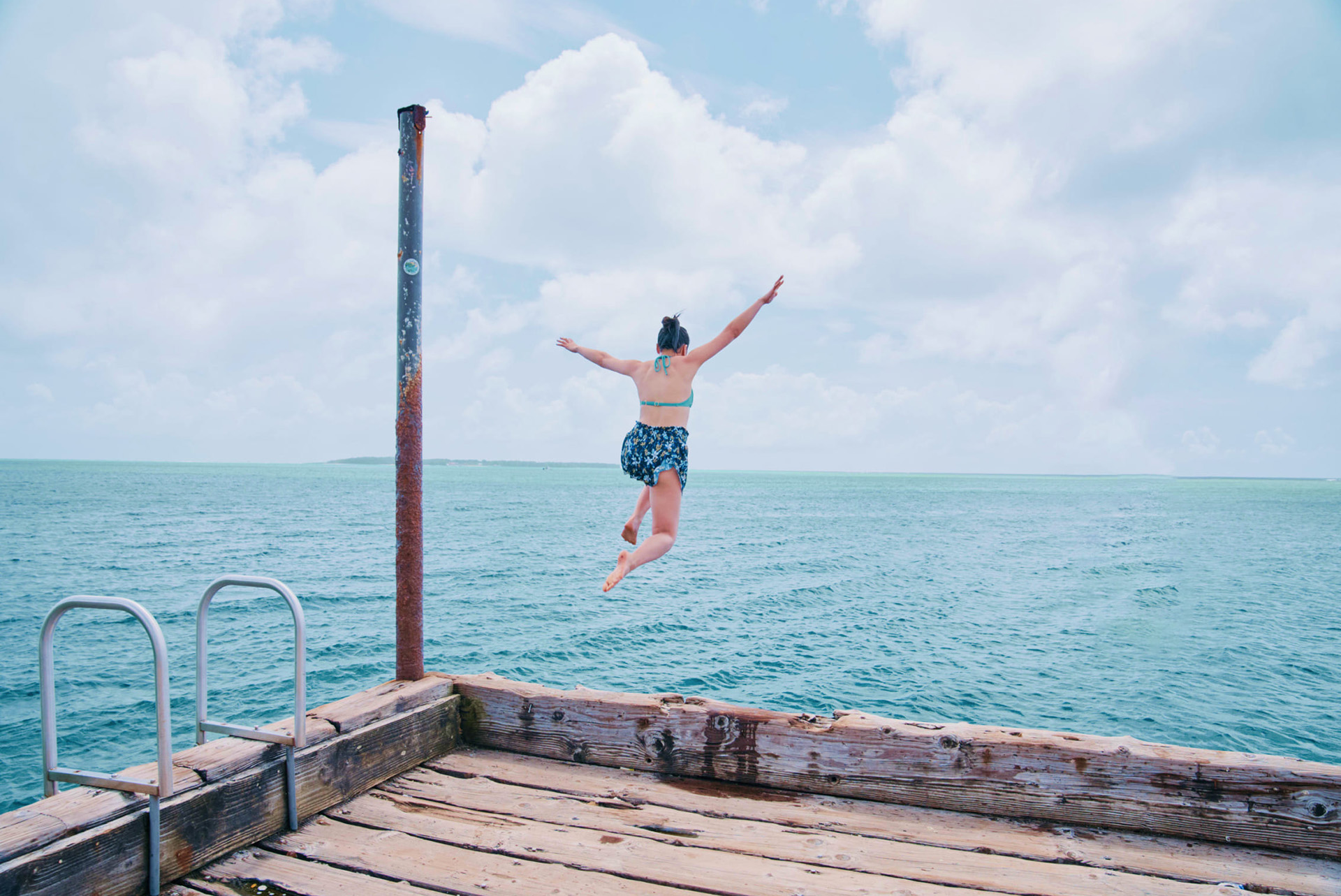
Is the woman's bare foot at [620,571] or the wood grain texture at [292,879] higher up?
the woman's bare foot at [620,571]

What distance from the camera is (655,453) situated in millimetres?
3869

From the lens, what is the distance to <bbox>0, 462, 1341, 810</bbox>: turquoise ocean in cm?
1570

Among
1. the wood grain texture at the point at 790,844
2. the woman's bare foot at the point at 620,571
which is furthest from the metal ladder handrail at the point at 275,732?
the woman's bare foot at the point at 620,571

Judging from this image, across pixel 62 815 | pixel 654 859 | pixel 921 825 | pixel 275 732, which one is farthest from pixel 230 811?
pixel 921 825

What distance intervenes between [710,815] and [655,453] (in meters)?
1.95

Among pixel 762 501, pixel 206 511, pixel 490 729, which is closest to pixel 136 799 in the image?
pixel 490 729

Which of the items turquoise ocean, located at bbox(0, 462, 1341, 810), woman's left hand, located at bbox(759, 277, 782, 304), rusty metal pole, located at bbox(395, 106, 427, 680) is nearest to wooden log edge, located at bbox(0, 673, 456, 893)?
rusty metal pole, located at bbox(395, 106, 427, 680)

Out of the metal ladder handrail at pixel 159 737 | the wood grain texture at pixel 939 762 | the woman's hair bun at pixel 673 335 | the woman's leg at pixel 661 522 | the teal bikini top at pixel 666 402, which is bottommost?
the wood grain texture at pixel 939 762

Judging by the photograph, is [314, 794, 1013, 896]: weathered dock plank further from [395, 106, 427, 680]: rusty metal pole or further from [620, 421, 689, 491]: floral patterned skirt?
[620, 421, 689, 491]: floral patterned skirt

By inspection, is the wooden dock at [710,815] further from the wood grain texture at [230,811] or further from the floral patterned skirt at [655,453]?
the floral patterned skirt at [655,453]

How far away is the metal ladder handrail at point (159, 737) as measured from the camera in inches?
118

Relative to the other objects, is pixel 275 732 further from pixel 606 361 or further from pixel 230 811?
pixel 606 361

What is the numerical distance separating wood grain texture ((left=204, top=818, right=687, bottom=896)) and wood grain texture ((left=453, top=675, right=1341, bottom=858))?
1.18m

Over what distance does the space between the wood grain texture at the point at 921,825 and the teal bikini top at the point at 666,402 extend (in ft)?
7.10
